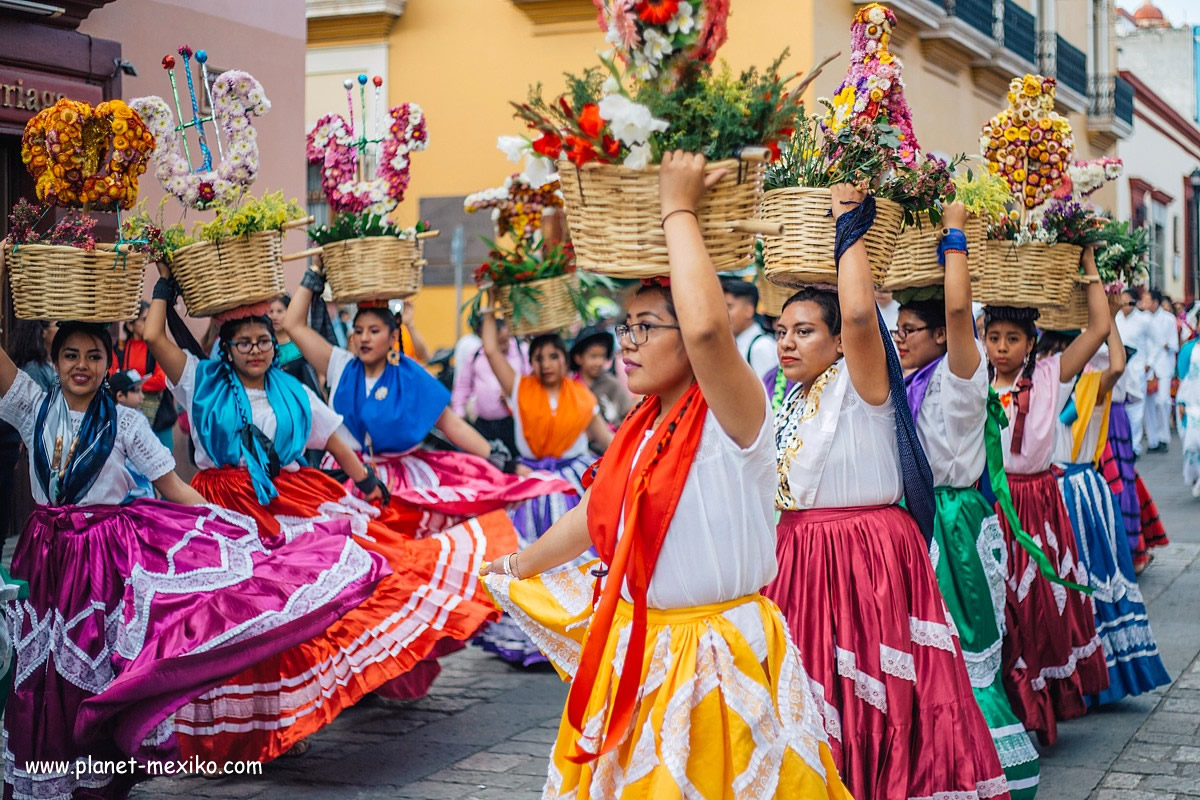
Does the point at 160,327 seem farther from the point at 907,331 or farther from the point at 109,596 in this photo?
the point at 907,331

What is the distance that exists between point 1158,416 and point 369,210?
16598mm

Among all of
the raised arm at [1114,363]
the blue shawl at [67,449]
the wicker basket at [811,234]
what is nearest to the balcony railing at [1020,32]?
the raised arm at [1114,363]

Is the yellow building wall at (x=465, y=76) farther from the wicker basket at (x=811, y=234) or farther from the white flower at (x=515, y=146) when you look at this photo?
the white flower at (x=515, y=146)

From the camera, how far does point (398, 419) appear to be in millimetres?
7336

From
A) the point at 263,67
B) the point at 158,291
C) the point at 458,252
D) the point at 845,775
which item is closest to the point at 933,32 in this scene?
the point at 458,252

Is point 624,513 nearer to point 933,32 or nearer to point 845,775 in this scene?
point 845,775

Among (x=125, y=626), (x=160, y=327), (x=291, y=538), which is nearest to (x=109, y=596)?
(x=125, y=626)

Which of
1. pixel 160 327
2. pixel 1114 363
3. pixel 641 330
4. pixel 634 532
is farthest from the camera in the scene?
pixel 1114 363

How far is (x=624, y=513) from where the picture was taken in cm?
346

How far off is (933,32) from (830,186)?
49.8ft

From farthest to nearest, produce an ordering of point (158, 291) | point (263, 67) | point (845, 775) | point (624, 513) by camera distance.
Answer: point (263, 67)
point (158, 291)
point (845, 775)
point (624, 513)

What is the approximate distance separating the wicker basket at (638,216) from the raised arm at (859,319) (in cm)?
96

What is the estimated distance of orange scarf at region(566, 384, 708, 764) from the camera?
11.0 ft

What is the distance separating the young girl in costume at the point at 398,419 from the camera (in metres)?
7.25
